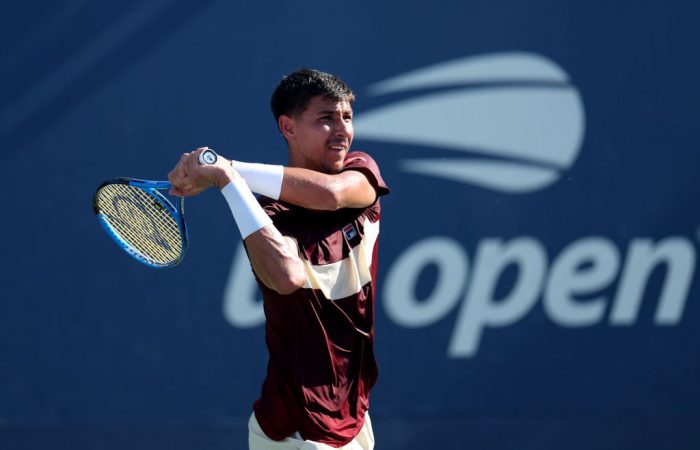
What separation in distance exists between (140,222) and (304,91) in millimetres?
581

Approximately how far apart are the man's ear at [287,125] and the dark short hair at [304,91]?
0.01 m

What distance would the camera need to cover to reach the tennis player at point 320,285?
9.54 ft

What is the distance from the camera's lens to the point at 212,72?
4.70 m

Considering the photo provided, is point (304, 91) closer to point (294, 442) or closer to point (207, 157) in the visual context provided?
point (207, 157)

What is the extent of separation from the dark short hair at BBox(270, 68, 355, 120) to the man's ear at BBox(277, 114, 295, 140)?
12mm

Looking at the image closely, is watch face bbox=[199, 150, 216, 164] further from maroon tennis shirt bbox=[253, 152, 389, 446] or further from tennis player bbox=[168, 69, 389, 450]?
maroon tennis shirt bbox=[253, 152, 389, 446]

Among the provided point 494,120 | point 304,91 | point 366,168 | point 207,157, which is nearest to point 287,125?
point 304,91

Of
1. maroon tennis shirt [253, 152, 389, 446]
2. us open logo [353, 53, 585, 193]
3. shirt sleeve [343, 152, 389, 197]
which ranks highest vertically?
us open logo [353, 53, 585, 193]

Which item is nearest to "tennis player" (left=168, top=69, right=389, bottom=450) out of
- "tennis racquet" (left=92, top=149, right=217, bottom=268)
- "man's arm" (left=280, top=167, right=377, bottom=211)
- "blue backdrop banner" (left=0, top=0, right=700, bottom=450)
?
"man's arm" (left=280, top=167, right=377, bottom=211)

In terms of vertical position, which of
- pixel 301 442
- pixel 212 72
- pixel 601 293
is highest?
pixel 212 72

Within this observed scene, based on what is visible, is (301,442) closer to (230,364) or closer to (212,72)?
(230,364)

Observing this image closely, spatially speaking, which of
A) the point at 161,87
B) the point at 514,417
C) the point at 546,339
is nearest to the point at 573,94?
the point at 546,339

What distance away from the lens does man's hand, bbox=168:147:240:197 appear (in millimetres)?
2658

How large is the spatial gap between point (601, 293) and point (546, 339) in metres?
0.31
